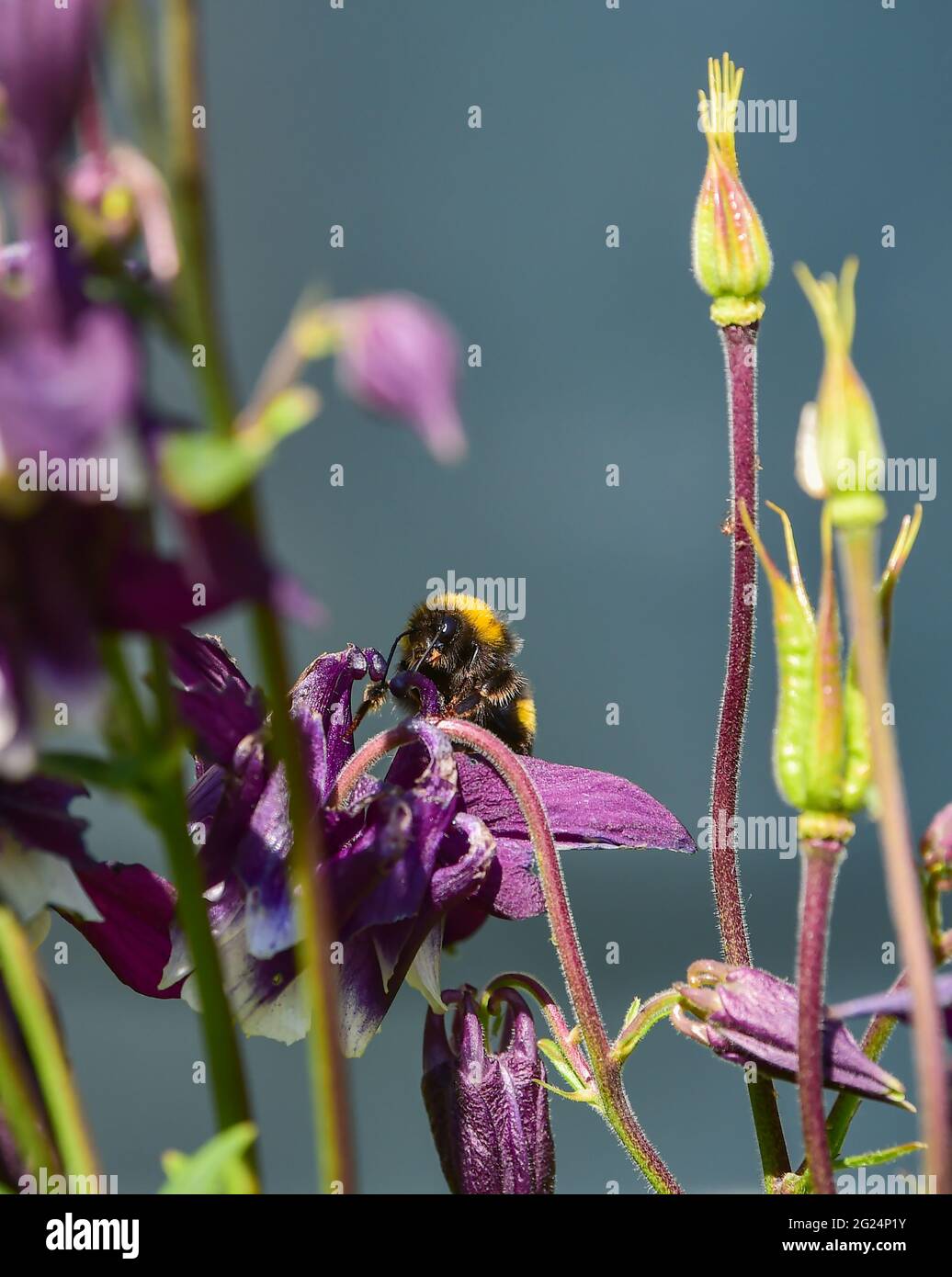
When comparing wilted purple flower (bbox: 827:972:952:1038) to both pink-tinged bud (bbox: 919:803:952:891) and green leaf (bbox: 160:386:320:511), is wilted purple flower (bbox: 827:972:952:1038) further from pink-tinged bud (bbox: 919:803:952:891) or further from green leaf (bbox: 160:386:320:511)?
green leaf (bbox: 160:386:320:511)

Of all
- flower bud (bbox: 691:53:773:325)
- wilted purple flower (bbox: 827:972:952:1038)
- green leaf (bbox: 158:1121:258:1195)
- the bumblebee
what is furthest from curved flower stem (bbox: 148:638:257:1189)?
the bumblebee

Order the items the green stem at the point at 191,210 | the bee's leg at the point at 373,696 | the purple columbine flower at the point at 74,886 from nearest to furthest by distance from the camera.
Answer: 1. the green stem at the point at 191,210
2. the purple columbine flower at the point at 74,886
3. the bee's leg at the point at 373,696

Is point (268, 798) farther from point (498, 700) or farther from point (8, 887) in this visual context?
point (498, 700)

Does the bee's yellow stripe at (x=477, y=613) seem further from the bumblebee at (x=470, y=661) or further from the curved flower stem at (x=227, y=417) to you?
the curved flower stem at (x=227, y=417)

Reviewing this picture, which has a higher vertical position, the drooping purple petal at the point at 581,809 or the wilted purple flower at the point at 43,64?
the wilted purple flower at the point at 43,64

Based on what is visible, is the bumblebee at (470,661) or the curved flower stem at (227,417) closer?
the curved flower stem at (227,417)

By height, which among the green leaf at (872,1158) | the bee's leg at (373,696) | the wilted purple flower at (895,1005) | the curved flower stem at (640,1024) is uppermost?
the bee's leg at (373,696)

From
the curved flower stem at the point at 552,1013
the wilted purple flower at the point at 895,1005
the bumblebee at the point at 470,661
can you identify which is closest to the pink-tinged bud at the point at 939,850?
the wilted purple flower at the point at 895,1005

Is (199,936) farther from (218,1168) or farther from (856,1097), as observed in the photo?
(856,1097)

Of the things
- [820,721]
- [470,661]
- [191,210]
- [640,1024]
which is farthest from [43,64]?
[470,661]
